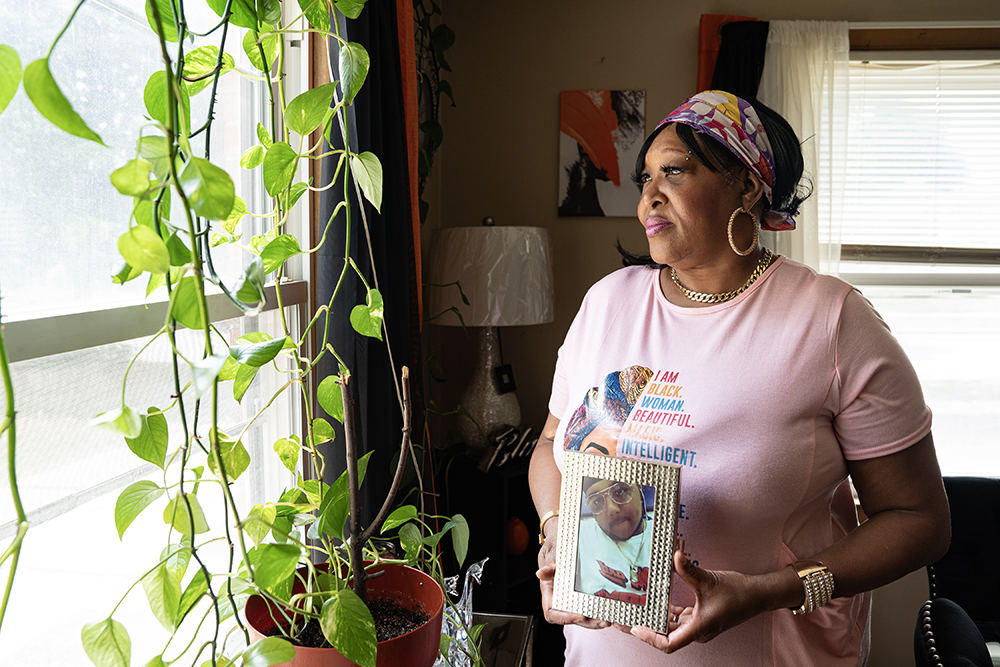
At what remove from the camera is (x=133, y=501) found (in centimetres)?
61

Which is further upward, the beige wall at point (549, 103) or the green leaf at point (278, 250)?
the beige wall at point (549, 103)

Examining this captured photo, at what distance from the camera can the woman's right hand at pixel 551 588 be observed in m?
0.95

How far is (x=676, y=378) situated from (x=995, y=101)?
100 inches

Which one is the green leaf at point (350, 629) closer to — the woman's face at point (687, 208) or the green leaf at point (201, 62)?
the green leaf at point (201, 62)

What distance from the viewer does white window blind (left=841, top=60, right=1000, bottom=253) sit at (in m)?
2.70

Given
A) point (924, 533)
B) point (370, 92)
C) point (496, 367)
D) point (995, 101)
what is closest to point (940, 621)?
point (924, 533)

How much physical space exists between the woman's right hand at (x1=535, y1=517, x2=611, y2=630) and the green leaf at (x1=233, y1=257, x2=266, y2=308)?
0.64m

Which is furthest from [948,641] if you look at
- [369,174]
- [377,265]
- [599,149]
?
[599,149]

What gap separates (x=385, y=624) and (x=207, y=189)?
0.53 meters

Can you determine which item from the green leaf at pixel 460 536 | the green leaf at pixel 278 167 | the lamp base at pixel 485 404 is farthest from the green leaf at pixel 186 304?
the lamp base at pixel 485 404

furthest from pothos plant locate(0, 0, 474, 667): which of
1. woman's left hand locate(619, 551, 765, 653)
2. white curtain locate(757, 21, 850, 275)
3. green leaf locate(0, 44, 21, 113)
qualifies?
white curtain locate(757, 21, 850, 275)

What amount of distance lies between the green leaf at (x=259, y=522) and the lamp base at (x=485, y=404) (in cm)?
161

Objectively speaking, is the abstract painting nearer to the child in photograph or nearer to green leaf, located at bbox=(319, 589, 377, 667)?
the child in photograph

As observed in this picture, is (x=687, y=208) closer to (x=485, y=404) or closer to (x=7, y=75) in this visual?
(x=7, y=75)
